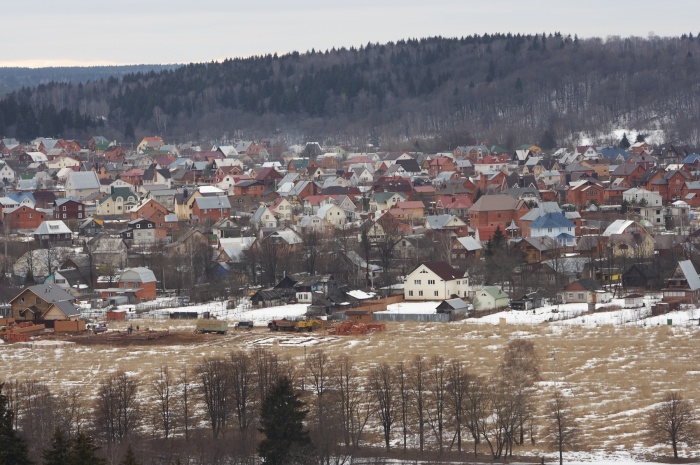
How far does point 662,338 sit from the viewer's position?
37094 mm

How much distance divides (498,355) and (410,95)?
99651mm

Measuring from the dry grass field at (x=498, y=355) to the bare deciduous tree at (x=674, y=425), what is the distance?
35 cm

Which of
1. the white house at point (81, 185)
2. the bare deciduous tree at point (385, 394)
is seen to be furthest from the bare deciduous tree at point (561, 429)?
the white house at point (81, 185)

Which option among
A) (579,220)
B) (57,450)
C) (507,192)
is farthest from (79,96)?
(57,450)

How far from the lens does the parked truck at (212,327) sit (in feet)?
133

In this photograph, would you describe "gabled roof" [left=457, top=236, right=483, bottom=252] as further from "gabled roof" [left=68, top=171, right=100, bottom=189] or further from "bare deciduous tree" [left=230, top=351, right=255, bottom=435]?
"gabled roof" [left=68, top=171, right=100, bottom=189]

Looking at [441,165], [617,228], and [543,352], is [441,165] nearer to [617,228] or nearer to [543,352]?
[617,228]

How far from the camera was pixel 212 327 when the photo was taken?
40.7m

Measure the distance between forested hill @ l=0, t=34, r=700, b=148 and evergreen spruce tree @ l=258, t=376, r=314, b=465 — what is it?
8065 centimetres

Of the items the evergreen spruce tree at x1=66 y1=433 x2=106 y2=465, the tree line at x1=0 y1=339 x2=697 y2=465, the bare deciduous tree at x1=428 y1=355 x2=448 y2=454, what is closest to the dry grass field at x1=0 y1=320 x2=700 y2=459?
the tree line at x1=0 y1=339 x2=697 y2=465

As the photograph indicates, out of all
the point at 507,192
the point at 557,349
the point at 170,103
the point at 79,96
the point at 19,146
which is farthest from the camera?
the point at 79,96

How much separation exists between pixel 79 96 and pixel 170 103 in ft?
56.7

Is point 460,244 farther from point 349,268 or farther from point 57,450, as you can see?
point 57,450

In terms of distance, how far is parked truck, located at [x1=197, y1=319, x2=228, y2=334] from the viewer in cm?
4057
